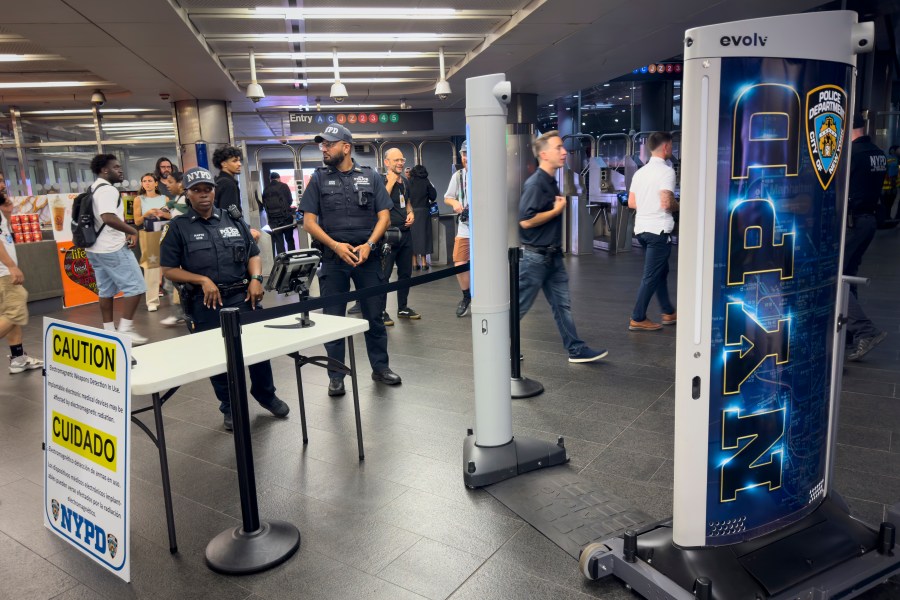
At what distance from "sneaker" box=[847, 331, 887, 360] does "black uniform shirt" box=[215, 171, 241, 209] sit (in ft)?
16.6

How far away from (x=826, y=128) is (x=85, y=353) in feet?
8.36

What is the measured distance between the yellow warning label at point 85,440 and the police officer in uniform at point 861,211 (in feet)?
15.0

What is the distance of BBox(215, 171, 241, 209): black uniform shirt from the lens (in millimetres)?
5418

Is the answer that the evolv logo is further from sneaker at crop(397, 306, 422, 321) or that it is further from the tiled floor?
sneaker at crop(397, 306, 422, 321)

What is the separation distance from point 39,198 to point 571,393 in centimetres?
754

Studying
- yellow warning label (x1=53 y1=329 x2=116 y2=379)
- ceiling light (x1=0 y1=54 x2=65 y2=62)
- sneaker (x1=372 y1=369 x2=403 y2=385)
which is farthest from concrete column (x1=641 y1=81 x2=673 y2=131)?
yellow warning label (x1=53 y1=329 x2=116 y2=379)

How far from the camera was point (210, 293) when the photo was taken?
3.39 m

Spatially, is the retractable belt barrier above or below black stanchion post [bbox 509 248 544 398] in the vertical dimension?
above

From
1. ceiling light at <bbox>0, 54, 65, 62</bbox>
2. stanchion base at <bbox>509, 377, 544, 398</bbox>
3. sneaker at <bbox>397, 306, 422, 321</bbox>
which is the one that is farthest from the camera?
ceiling light at <bbox>0, 54, 65, 62</bbox>

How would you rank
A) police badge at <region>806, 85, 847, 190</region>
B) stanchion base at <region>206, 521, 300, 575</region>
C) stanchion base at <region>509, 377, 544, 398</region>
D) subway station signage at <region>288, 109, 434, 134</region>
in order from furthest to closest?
subway station signage at <region>288, 109, 434, 134</region> → stanchion base at <region>509, 377, 544, 398</region> → stanchion base at <region>206, 521, 300, 575</region> → police badge at <region>806, 85, 847, 190</region>

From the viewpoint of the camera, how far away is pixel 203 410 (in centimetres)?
405

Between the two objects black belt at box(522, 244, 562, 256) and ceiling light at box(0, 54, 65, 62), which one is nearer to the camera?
black belt at box(522, 244, 562, 256)

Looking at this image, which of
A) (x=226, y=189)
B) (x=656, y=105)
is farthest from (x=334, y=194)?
(x=656, y=105)

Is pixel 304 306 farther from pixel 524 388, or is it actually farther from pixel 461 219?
pixel 461 219
